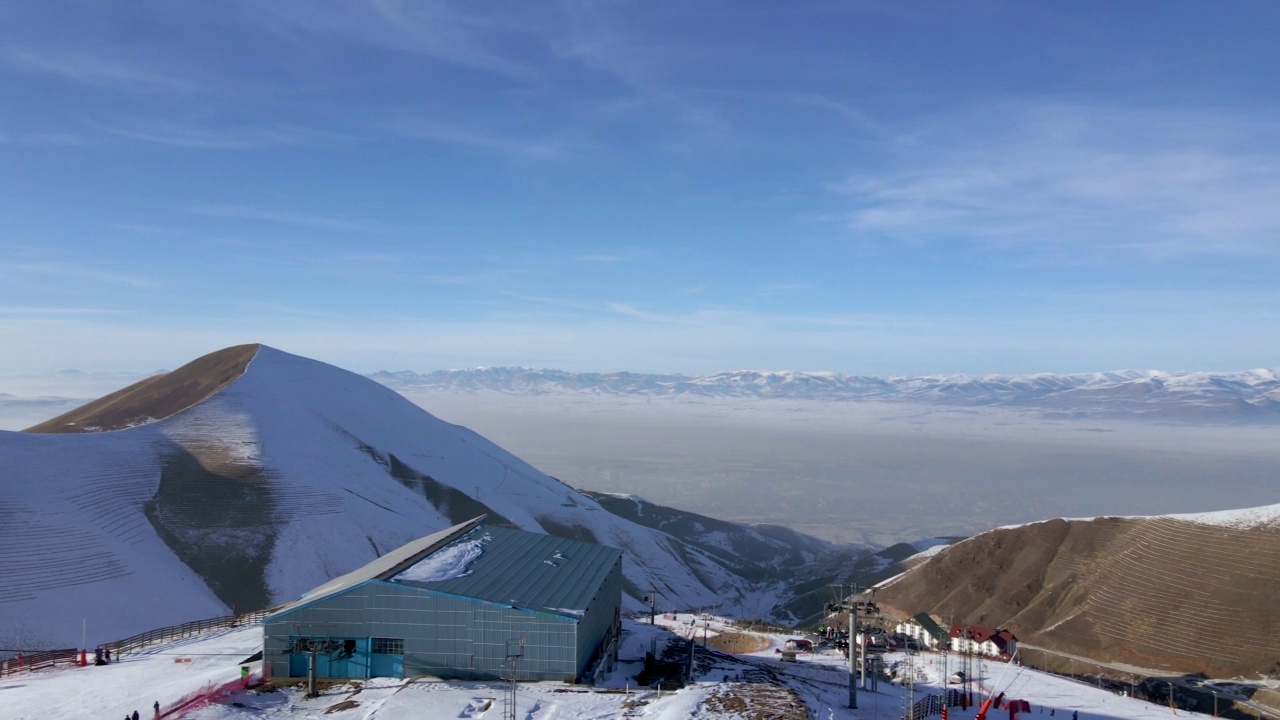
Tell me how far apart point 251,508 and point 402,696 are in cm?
5144

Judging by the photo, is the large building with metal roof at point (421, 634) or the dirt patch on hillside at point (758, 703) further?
the large building with metal roof at point (421, 634)

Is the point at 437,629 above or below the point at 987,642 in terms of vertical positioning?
above

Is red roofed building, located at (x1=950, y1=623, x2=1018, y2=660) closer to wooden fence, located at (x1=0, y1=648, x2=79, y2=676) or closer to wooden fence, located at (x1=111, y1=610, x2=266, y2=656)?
wooden fence, located at (x1=111, y1=610, x2=266, y2=656)

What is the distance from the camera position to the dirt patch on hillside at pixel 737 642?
57.2 meters

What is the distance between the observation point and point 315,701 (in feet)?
93.0

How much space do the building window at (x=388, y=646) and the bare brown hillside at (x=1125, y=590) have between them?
53.5 metres

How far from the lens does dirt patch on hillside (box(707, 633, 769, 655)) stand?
2250 inches

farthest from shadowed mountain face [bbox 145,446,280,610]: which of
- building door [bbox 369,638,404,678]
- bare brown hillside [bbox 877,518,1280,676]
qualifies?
bare brown hillside [bbox 877,518,1280,676]

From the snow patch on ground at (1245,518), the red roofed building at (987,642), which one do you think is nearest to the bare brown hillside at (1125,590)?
the snow patch on ground at (1245,518)

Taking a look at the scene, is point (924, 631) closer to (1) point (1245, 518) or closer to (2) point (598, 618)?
(1) point (1245, 518)

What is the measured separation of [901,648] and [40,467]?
74.0 meters

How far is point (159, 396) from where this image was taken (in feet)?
335

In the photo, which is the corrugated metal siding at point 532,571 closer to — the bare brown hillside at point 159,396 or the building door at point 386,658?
the building door at point 386,658

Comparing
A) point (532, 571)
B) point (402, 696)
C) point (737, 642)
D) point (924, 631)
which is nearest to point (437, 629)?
point (402, 696)
